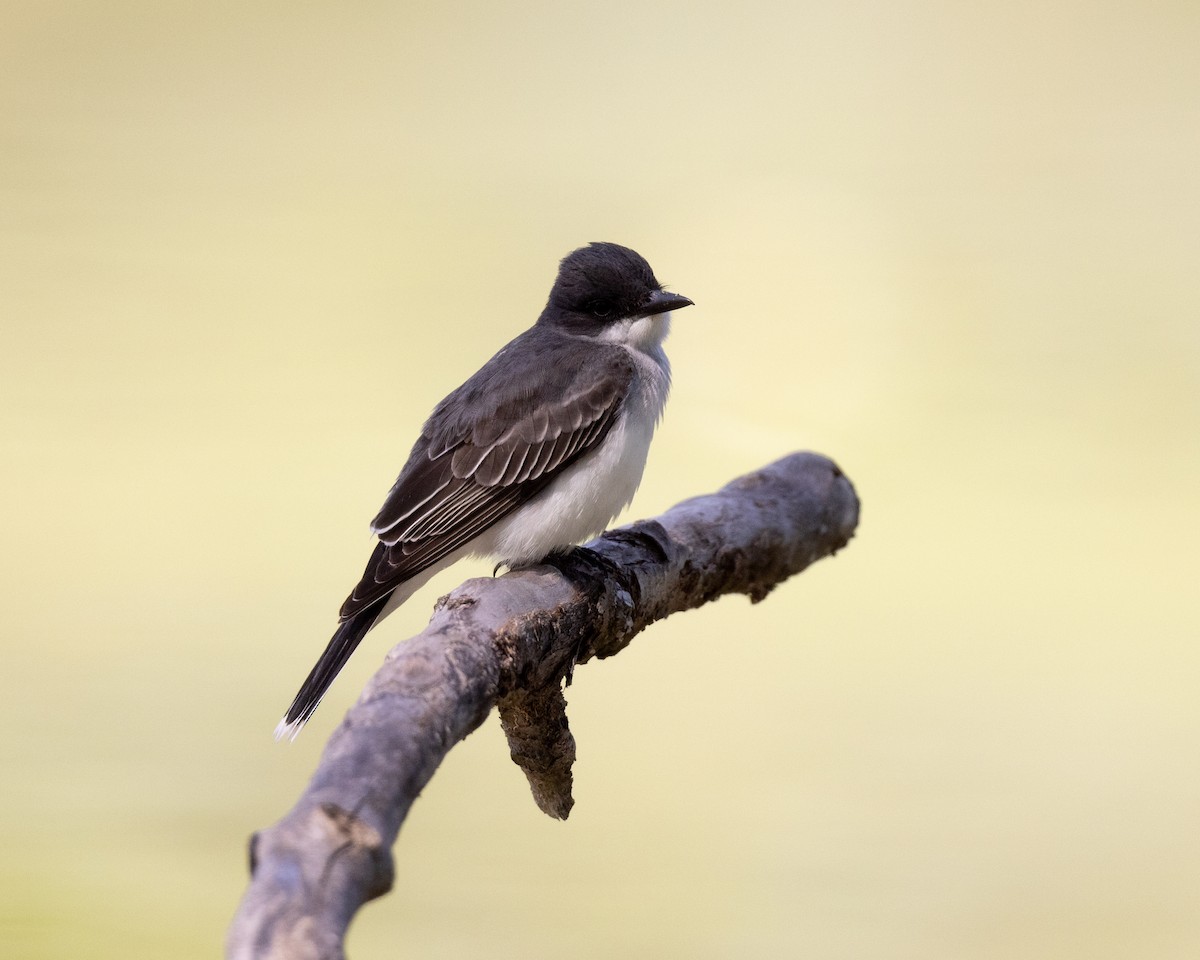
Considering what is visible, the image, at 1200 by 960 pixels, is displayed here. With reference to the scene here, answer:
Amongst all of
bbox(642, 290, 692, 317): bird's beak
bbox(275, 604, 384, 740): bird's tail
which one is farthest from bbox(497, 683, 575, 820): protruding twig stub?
bbox(642, 290, 692, 317): bird's beak

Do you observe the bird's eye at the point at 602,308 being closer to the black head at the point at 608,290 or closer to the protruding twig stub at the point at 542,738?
the black head at the point at 608,290

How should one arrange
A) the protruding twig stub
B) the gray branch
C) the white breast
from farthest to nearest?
the white breast < the protruding twig stub < the gray branch

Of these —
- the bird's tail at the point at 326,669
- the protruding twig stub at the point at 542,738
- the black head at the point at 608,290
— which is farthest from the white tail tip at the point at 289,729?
the black head at the point at 608,290

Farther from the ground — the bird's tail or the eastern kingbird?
the eastern kingbird

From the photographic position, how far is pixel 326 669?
2.95 metres

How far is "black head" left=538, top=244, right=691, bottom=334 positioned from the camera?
3.51 meters

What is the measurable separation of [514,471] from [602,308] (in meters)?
0.64

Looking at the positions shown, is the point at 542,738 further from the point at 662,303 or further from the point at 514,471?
the point at 662,303

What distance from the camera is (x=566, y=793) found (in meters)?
2.97

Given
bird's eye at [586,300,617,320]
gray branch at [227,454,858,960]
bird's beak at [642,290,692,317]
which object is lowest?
gray branch at [227,454,858,960]

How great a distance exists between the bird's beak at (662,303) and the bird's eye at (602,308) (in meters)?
0.09

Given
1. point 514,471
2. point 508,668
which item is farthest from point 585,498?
point 508,668

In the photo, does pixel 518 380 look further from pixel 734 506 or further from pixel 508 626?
pixel 508 626

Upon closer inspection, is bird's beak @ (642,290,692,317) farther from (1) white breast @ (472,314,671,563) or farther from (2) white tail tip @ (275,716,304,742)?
(2) white tail tip @ (275,716,304,742)
